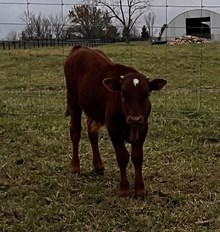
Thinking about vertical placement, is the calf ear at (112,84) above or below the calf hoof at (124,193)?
above

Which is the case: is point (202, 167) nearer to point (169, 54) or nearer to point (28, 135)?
point (28, 135)

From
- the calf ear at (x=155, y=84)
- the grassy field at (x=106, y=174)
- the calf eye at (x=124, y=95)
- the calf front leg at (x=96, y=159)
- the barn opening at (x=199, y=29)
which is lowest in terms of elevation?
the grassy field at (x=106, y=174)

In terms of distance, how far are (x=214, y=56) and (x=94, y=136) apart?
1608cm

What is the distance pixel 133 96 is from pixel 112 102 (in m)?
0.42

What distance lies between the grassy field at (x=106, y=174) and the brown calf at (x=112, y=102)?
32 centimetres

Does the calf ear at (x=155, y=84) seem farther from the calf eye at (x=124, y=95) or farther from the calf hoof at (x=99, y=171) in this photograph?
the calf hoof at (x=99, y=171)

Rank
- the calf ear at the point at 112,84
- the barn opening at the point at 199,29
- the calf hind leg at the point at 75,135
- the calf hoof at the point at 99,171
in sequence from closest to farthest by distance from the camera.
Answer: the calf ear at the point at 112,84
the calf hoof at the point at 99,171
the calf hind leg at the point at 75,135
the barn opening at the point at 199,29

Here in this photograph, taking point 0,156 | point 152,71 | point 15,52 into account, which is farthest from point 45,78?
point 0,156

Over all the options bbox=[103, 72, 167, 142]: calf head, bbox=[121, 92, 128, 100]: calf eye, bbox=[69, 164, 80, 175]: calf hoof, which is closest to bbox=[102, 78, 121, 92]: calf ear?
bbox=[103, 72, 167, 142]: calf head

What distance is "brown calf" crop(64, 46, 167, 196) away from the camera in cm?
438

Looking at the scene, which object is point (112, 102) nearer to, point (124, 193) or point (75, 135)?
point (124, 193)

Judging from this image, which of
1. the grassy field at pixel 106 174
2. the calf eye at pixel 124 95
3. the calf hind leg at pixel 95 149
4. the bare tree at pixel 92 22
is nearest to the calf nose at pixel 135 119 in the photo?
the calf eye at pixel 124 95

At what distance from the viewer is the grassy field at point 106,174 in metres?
4.26

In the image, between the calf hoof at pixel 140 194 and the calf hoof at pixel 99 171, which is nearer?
the calf hoof at pixel 140 194
